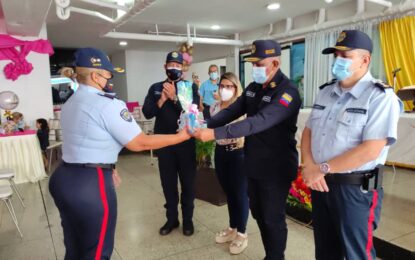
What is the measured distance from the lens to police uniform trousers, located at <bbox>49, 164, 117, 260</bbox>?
1.59 m

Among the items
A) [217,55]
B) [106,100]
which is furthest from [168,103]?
[217,55]

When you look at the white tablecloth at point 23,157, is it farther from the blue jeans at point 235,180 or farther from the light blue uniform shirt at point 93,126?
the light blue uniform shirt at point 93,126

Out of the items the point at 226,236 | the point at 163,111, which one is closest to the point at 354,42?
the point at 163,111

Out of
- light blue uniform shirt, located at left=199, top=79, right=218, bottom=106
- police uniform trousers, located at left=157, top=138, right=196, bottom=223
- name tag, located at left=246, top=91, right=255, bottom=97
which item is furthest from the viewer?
→ light blue uniform shirt, located at left=199, top=79, right=218, bottom=106

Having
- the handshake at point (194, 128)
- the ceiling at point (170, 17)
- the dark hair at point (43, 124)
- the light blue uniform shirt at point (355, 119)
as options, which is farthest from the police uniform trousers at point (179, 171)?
the dark hair at point (43, 124)

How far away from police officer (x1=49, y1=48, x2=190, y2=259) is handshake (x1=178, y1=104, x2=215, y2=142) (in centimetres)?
44

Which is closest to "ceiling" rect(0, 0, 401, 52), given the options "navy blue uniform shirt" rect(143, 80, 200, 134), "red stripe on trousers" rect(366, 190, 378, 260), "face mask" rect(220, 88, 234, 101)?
"navy blue uniform shirt" rect(143, 80, 200, 134)

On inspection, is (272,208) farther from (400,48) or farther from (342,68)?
(400,48)

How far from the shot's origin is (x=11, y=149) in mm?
5008

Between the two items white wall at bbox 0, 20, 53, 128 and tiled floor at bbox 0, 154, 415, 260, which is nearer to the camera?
tiled floor at bbox 0, 154, 415, 260

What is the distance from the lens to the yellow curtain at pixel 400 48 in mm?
5230

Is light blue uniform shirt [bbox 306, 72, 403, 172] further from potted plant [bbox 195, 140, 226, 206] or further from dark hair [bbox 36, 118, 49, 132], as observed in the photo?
dark hair [bbox 36, 118, 49, 132]

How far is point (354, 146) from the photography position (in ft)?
4.98

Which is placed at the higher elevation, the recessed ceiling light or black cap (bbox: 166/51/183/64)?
the recessed ceiling light
